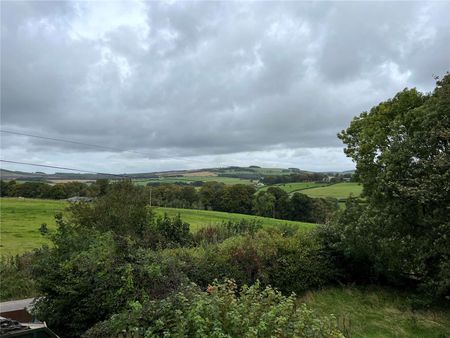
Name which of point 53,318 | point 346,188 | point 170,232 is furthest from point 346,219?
point 346,188

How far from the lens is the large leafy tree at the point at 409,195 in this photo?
38.1 ft

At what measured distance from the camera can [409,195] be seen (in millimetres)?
11781

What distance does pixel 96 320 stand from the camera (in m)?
8.47

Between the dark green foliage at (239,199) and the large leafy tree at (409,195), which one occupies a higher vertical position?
the large leafy tree at (409,195)

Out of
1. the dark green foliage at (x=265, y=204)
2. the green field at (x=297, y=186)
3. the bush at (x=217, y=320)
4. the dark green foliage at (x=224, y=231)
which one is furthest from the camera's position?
the green field at (x=297, y=186)

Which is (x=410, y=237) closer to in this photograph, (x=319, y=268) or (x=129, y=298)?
(x=319, y=268)

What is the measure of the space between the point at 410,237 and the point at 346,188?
1567 inches

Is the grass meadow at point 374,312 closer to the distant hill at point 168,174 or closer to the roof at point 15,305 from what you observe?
the distant hill at point 168,174

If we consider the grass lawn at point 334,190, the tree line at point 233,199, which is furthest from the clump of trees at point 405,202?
the grass lawn at point 334,190

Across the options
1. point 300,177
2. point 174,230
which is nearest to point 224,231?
point 174,230

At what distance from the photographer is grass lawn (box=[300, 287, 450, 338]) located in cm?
1121

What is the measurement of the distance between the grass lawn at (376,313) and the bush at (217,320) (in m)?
3.98

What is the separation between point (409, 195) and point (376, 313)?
4537mm

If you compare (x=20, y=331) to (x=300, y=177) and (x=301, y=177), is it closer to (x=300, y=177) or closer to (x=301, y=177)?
(x=300, y=177)
